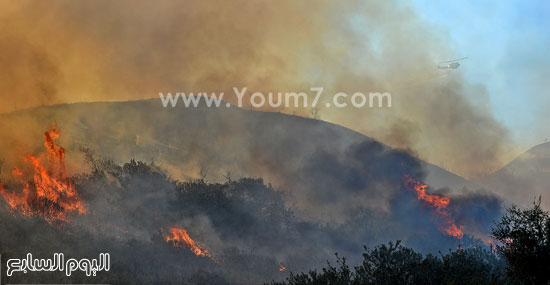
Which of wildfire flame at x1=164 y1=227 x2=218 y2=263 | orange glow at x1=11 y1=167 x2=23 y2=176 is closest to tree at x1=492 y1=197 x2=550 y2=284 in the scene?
wildfire flame at x1=164 y1=227 x2=218 y2=263

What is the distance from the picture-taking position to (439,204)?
252ft

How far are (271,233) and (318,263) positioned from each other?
325 inches

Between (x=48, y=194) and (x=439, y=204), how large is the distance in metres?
61.8

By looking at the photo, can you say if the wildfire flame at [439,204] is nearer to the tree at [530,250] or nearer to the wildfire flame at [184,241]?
the wildfire flame at [184,241]

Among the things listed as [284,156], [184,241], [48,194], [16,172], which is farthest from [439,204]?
[16,172]

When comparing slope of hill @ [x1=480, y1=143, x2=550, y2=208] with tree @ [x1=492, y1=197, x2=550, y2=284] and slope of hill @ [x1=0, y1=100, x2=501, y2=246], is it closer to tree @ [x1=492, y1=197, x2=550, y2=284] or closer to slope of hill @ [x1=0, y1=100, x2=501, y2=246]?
slope of hill @ [x1=0, y1=100, x2=501, y2=246]

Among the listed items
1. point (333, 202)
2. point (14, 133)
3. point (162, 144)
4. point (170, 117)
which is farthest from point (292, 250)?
point (14, 133)

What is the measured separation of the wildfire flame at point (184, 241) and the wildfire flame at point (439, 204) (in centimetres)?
4060

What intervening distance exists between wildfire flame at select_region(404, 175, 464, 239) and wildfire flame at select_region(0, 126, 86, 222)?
55.6 metres

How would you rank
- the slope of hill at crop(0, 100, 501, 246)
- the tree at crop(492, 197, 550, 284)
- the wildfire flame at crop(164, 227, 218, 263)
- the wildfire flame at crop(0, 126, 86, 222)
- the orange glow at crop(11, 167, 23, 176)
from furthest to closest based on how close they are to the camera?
the slope of hill at crop(0, 100, 501, 246) → the wildfire flame at crop(164, 227, 218, 263) → the orange glow at crop(11, 167, 23, 176) → the wildfire flame at crop(0, 126, 86, 222) → the tree at crop(492, 197, 550, 284)

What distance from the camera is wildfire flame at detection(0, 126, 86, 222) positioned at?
46719mm

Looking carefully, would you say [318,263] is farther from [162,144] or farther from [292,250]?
[162,144]

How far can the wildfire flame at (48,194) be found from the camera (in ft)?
153

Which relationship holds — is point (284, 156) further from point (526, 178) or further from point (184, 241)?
point (526, 178)
